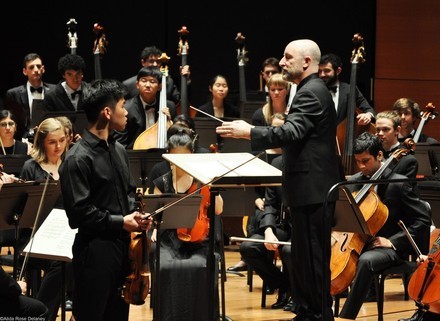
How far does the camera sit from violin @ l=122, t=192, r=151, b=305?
136 inches

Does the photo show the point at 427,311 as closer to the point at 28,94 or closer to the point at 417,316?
the point at 417,316

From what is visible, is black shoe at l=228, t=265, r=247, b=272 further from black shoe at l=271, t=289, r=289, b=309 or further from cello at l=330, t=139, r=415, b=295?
cello at l=330, t=139, r=415, b=295

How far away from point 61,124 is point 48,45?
3.90m

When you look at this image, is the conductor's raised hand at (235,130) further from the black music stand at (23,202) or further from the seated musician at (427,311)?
the seated musician at (427,311)

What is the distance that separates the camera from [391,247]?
15.9 feet

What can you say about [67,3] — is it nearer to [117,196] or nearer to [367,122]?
[367,122]

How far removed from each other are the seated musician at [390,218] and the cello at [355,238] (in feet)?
0.16

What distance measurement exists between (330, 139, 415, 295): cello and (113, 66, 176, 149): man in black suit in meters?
2.08

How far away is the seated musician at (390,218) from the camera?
477 cm

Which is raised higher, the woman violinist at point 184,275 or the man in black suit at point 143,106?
the man in black suit at point 143,106

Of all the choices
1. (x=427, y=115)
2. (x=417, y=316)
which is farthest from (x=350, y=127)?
(x=417, y=316)

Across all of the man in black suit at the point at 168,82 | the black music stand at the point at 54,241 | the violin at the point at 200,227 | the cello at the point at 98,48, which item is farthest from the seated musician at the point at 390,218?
the cello at the point at 98,48

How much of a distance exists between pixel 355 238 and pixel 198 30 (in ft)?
15.9

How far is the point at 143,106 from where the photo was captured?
6.53 meters
